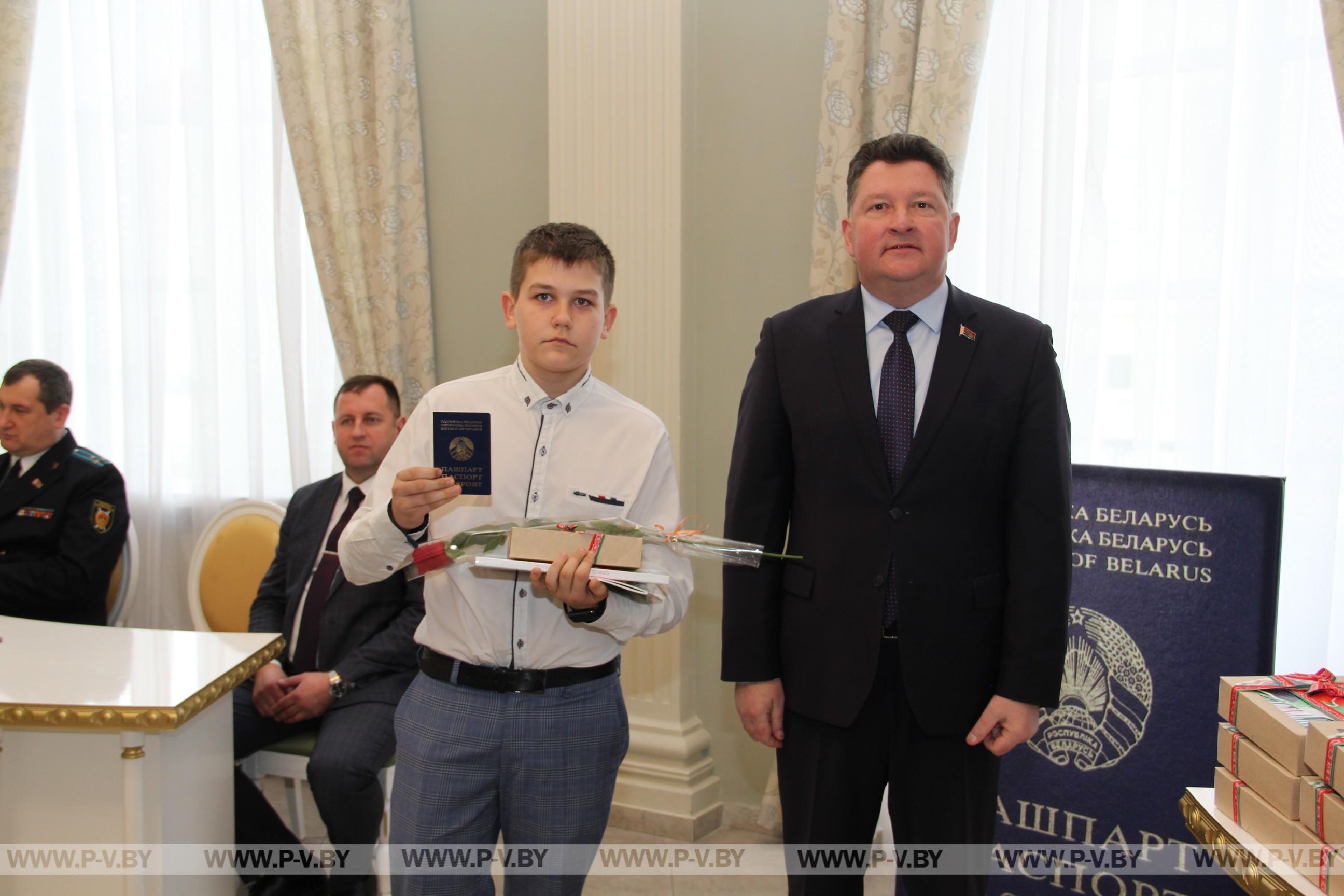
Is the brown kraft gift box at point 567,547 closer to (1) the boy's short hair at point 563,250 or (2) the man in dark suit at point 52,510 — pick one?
(1) the boy's short hair at point 563,250

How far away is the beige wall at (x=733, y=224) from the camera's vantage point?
10.3 ft

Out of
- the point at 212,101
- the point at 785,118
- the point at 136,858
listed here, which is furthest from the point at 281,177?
the point at 136,858

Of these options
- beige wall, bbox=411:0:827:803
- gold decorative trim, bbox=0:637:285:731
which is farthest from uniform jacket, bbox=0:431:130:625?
beige wall, bbox=411:0:827:803

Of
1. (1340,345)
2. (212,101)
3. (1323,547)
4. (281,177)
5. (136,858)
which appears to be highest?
(212,101)

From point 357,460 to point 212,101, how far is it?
1864mm

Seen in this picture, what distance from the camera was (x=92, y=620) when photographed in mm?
2996

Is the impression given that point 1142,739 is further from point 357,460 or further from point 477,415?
point 357,460

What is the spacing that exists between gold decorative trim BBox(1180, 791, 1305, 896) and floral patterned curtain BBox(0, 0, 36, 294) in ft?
13.8

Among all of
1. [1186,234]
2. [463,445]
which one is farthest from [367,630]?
[1186,234]

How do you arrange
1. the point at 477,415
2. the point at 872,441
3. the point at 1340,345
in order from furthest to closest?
the point at 1340,345 → the point at 872,441 → the point at 477,415

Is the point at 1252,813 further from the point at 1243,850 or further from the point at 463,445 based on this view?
the point at 463,445

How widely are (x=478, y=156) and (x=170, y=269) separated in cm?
131

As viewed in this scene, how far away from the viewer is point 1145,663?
220 cm

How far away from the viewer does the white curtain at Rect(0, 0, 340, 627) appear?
373 centimetres
